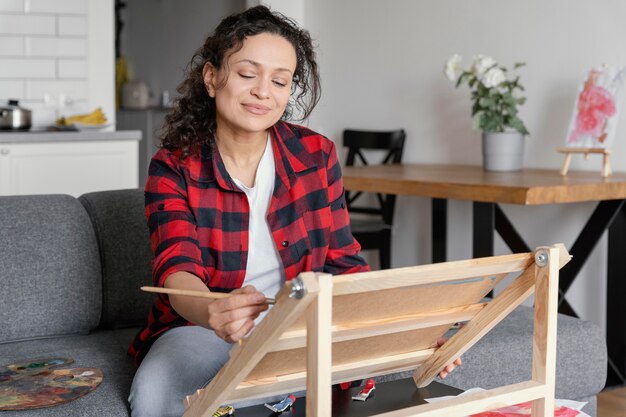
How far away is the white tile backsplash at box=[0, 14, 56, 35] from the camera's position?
4.77 metres

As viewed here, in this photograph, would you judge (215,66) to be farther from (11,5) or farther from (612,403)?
(11,5)

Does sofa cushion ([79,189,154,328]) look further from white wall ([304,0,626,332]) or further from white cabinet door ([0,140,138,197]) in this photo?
white wall ([304,0,626,332])

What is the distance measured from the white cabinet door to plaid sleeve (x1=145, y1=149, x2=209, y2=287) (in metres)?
2.47

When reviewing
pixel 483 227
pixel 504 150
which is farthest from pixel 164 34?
pixel 483 227

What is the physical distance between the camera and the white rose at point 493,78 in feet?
12.5

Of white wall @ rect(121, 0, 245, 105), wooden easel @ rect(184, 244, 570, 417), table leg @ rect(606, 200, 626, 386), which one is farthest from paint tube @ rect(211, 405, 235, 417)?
white wall @ rect(121, 0, 245, 105)

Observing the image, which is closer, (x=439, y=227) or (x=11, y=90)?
(x=439, y=227)

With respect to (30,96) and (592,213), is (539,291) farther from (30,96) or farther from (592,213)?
(30,96)

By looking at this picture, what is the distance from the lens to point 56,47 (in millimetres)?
4934

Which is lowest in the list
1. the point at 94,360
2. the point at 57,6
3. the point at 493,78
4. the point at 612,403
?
the point at 612,403

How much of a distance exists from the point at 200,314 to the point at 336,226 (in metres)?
0.58

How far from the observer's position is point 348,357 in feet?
5.01

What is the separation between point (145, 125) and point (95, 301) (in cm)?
459

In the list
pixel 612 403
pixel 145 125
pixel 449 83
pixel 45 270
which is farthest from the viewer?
pixel 145 125
